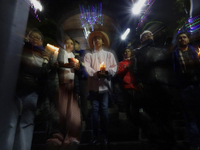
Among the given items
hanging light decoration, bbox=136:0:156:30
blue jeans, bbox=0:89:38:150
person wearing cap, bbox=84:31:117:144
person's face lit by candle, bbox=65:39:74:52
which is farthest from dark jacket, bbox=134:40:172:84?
hanging light decoration, bbox=136:0:156:30

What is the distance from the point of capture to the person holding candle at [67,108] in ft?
6.06

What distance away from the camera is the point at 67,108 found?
2.01m

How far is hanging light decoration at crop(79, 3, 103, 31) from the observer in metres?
5.55

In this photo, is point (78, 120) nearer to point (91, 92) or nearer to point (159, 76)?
point (91, 92)

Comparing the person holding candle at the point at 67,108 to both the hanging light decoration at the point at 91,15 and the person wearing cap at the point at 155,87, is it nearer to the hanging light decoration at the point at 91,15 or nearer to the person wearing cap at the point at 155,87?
the person wearing cap at the point at 155,87

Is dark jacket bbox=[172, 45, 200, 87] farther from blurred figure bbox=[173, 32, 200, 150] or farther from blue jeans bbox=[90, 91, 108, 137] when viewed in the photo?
blue jeans bbox=[90, 91, 108, 137]

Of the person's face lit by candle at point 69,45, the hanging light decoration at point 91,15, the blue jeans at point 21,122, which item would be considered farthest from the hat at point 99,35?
the hanging light decoration at point 91,15

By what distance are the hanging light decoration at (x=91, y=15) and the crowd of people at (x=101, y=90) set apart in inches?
159

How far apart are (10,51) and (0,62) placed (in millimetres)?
187

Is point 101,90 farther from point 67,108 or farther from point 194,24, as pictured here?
point 194,24

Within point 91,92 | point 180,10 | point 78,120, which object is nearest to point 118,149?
point 78,120

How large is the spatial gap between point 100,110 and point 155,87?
1.16m

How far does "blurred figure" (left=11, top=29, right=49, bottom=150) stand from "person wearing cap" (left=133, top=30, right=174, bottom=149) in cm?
192

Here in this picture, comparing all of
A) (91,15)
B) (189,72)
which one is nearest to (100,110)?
(189,72)
